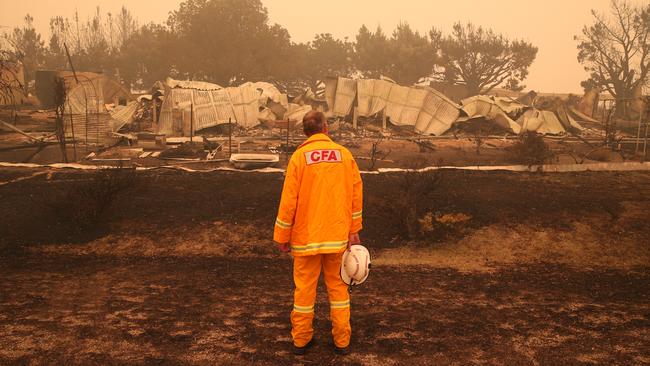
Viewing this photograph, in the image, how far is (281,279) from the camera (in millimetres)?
6047

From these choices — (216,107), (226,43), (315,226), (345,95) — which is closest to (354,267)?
(315,226)

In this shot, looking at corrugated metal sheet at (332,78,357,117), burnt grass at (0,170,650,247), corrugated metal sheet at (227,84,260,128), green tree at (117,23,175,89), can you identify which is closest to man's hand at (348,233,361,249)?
burnt grass at (0,170,650,247)

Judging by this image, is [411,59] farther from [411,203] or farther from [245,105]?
[411,203]

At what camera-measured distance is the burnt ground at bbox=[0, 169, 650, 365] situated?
13.2 ft

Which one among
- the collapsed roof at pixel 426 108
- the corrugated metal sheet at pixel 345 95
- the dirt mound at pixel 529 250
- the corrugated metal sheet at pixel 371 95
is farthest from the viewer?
the corrugated metal sheet at pixel 345 95

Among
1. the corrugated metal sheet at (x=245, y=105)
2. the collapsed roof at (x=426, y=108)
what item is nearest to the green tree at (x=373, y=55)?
the collapsed roof at (x=426, y=108)

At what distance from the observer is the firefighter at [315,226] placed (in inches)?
152

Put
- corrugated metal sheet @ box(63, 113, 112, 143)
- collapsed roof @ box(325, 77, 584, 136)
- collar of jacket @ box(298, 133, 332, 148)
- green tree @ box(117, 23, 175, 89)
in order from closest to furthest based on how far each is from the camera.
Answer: collar of jacket @ box(298, 133, 332, 148) → corrugated metal sheet @ box(63, 113, 112, 143) → collapsed roof @ box(325, 77, 584, 136) → green tree @ box(117, 23, 175, 89)

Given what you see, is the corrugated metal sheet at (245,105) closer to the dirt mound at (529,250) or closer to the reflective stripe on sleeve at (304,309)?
the dirt mound at (529,250)

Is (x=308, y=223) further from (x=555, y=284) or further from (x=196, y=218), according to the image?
(x=196, y=218)

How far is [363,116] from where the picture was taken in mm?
24375

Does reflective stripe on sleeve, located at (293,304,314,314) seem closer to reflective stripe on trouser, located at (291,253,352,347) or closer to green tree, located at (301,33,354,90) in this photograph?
Answer: reflective stripe on trouser, located at (291,253,352,347)

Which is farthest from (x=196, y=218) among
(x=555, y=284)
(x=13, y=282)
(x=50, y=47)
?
(x=50, y=47)

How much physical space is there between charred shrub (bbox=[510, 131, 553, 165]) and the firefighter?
29.9 ft
